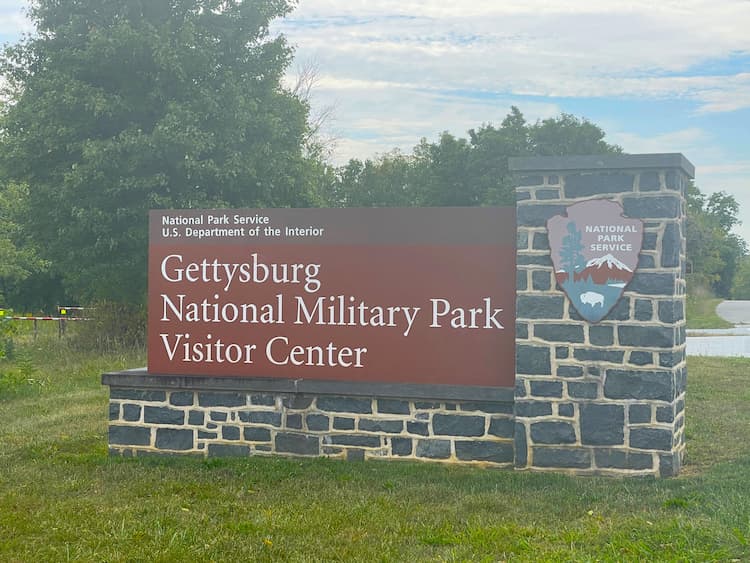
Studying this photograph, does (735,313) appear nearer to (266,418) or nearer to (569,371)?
(569,371)

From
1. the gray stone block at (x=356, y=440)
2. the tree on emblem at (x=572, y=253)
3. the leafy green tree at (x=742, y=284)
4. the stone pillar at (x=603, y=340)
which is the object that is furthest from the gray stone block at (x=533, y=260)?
the leafy green tree at (x=742, y=284)

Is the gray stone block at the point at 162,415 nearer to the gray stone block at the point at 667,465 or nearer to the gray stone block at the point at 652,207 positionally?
the gray stone block at the point at 667,465

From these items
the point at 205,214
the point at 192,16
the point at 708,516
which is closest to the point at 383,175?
the point at 192,16

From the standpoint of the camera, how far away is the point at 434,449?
820 centimetres

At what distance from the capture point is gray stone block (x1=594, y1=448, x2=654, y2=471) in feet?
25.1

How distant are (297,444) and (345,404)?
59 cm

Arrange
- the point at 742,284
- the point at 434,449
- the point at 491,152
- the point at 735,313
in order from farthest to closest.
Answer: the point at 742,284
the point at 735,313
the point at 491,152
the point at 434,449

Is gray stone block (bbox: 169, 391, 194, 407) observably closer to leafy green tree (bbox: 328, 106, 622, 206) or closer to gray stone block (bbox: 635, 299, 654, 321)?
gray stone block (bbox: 635, 299, 654, 321)

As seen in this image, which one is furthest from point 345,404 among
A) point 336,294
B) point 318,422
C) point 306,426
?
point 336,294

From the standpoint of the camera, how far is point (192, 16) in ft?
76.6

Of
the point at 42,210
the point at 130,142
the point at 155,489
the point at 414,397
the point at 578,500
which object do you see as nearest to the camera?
the point at 578,500

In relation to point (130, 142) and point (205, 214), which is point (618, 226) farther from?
point (130, 142)

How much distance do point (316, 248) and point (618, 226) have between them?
2787mm

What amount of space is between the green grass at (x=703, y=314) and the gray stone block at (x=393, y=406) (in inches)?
1175
